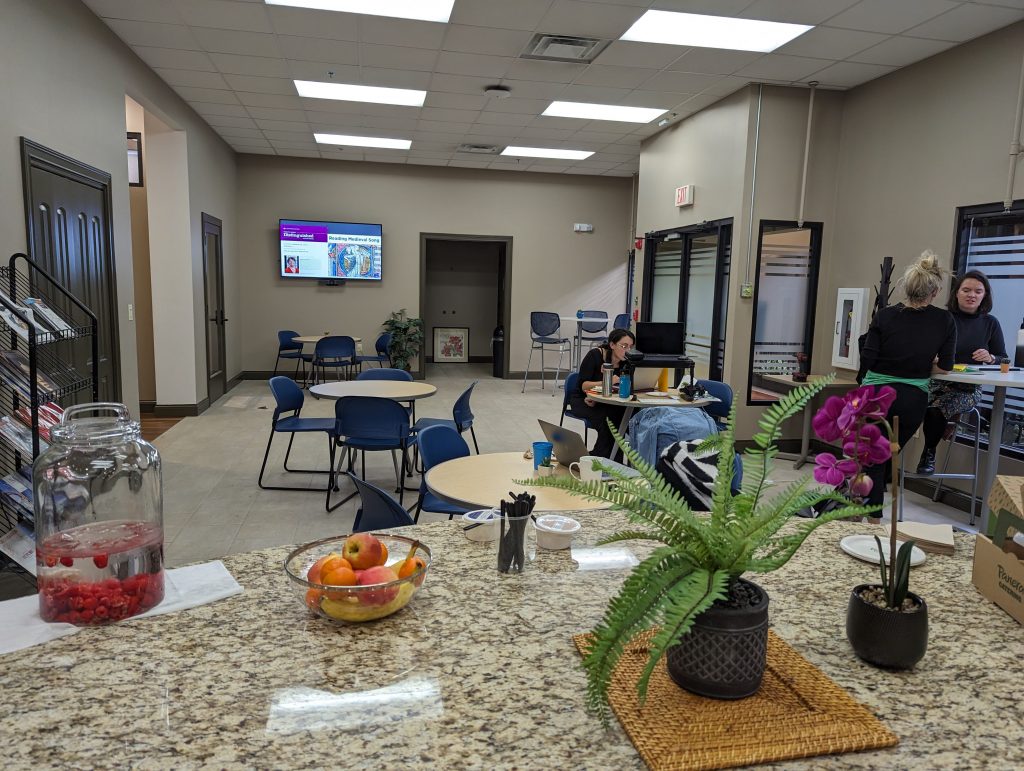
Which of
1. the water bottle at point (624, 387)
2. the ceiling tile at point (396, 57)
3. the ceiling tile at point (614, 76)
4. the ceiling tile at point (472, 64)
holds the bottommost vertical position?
the water bottle at point (624, 387)

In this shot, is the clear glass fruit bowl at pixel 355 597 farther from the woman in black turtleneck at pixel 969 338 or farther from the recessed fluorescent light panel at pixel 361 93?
the recessed fluorescent light panel at pixel 361 93

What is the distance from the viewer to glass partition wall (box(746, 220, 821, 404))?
6.15 m

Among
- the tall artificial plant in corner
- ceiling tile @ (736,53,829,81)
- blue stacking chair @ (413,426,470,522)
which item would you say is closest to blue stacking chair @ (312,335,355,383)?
the tall artificial plant in corner

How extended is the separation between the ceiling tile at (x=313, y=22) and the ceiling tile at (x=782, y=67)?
3073 millimetres

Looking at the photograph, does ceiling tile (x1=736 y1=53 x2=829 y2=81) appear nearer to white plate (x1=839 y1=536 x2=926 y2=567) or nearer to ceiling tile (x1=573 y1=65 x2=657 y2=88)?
ceiling tile (x1=573 y1=65 x2=657 y2=88)

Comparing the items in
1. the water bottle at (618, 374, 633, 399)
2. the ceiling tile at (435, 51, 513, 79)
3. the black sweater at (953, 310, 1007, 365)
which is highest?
the ceiling tile at (435, 51, 513, 79)

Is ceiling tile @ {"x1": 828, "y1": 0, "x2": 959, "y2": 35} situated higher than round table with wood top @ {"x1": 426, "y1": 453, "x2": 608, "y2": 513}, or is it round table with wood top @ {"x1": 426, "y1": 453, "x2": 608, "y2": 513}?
ceiling tile @ {"x1": 828, "y1": 0, "x2": 959, "y2": 35}

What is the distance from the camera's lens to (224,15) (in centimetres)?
465

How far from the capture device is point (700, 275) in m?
7.02

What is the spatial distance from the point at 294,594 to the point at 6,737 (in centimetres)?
49

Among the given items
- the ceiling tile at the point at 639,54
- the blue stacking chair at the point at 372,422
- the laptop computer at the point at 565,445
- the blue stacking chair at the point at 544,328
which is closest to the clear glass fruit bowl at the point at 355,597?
the laptop computer at the point at 565,445

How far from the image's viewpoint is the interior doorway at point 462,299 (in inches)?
513


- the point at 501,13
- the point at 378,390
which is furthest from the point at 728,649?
the point at 501,13

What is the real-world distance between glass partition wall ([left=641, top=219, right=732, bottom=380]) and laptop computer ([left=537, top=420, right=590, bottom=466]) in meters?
4.21
